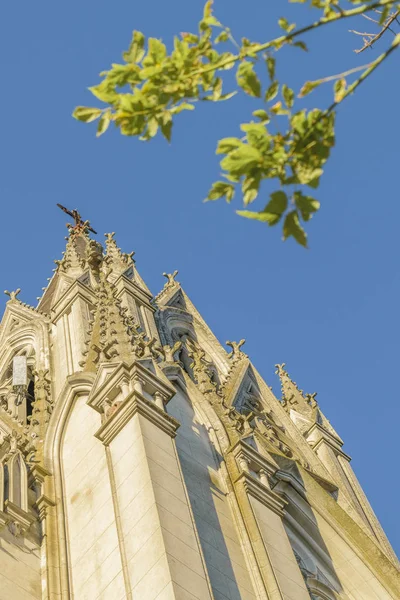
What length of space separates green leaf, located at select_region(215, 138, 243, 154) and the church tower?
27.4 feet

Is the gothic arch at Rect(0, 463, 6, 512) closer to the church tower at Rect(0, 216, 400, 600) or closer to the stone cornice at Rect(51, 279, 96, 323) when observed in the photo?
the church tower at Rect(0, 216, 400, 600)

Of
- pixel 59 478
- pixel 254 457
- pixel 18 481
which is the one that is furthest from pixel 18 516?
pixel 254 457

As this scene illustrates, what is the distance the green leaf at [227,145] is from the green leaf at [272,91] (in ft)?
1.33

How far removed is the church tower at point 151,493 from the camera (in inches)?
709

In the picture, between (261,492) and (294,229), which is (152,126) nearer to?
(294,229)

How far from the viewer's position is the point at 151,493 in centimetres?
1797

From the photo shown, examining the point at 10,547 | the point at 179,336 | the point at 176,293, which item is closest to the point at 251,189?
the point at 10,547

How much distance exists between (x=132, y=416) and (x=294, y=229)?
1178 centimetres

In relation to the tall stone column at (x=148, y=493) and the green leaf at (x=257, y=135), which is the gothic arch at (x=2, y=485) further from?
the green leaf at (x=257, y=135)

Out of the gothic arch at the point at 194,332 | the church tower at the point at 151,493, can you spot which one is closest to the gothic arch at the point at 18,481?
the church tower at the point at 151,493

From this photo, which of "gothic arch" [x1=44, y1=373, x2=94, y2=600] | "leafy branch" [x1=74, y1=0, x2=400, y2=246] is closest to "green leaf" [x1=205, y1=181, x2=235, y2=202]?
"leafy branch" [x1=74, y1=0, x2=400, y2=246]

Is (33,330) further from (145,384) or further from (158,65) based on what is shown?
(158,65)

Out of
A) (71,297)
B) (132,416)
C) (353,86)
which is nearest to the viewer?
(353,86)

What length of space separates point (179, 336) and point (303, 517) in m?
13.1
